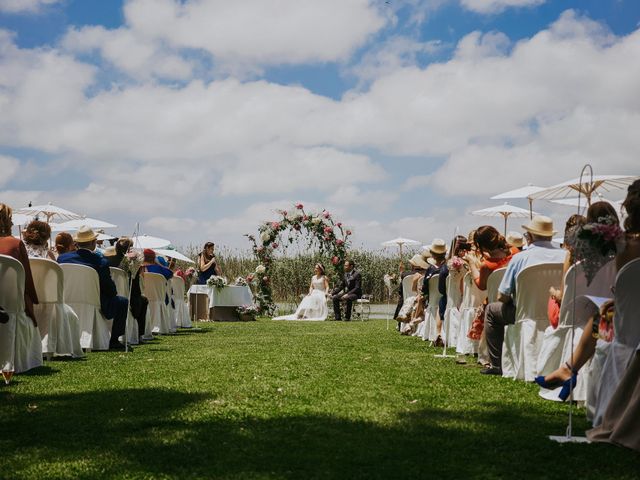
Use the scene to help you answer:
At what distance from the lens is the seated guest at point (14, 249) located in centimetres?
732

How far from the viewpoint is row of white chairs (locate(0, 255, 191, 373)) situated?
719cm

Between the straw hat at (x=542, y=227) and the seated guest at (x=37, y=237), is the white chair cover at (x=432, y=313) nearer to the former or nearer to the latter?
the straw hat at (x=542, y=227)

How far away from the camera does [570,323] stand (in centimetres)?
621

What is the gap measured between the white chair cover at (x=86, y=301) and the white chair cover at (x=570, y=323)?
6.35 metres

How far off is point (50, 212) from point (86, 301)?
7654 millimetres

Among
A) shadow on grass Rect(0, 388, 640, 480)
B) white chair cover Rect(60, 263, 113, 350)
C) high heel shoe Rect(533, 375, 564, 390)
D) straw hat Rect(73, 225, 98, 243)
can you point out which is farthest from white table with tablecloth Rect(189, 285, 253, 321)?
high heel shoe Rect(533, 375, 564, 390)

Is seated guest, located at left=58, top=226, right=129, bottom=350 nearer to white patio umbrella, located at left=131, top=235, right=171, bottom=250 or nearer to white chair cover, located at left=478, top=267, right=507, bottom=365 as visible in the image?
white chair cover, located at left=478, top=267, right=507, bottom=365

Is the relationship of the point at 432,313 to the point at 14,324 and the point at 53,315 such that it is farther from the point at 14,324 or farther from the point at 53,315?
the point at 14,324

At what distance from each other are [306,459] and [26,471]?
1392mm

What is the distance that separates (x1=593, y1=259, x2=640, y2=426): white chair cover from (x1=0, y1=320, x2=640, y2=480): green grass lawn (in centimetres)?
38

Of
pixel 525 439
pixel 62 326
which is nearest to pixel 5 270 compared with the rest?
pixel 62 326

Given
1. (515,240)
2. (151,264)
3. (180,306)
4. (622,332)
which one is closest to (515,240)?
(515,240)

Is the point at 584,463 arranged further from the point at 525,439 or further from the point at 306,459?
the point at 306,459

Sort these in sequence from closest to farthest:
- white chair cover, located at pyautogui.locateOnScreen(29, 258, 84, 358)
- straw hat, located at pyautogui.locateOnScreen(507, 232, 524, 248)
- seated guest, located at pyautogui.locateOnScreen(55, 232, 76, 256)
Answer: white chair cover, located at pyautogui.locateOnScreen(29, 258, 84, 358)
straw hat, located at pyautogui.locateOnScreen(507, 232, 524, 248)
seated guest, located at pyautogui.locateOnScreen(55, 232, 76, 256)
